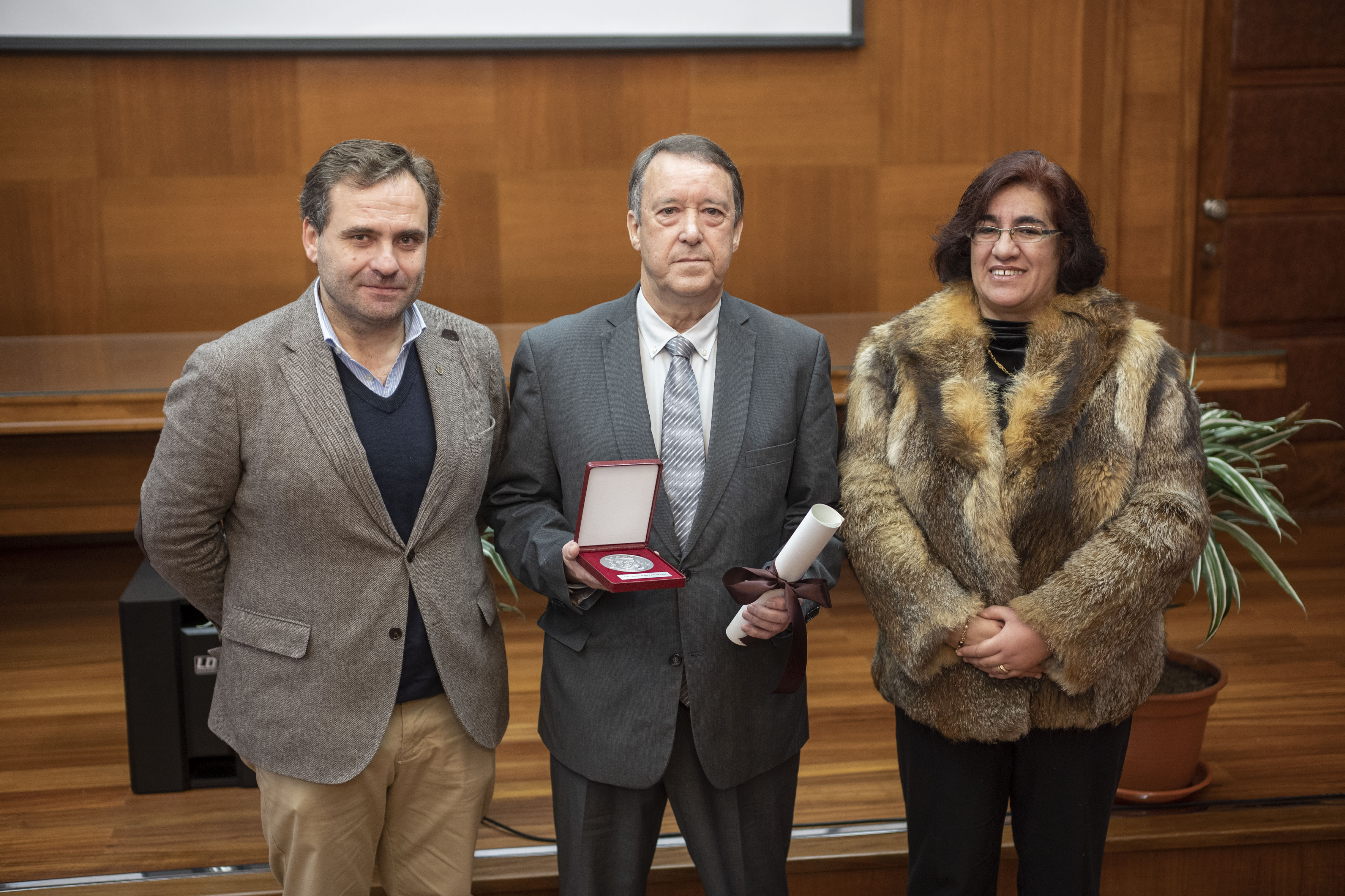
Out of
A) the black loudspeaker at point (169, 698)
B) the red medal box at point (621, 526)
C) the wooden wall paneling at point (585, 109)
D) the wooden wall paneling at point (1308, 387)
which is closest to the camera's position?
the red medal box at point (621, 526)

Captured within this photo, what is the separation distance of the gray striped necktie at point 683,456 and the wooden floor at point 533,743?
2.97 feet

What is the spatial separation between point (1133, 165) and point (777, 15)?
1415 millimetres

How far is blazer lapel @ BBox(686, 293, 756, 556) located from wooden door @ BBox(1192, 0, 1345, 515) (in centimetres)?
306

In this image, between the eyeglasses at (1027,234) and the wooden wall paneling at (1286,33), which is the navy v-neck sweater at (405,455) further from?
the wooden wall paneling at (1286,33)

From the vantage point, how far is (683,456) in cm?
171

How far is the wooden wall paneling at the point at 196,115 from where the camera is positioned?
3.75 m

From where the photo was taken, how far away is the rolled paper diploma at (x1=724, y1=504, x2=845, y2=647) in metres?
1.52

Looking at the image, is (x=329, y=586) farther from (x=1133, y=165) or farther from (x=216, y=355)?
(x=1133, y=165)

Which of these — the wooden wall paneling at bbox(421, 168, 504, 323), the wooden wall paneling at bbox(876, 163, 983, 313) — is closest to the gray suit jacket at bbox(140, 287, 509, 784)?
the wooden wall paneling at bbox(421, 168, 504, 323)

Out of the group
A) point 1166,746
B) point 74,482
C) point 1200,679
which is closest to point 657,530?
point 1166,746

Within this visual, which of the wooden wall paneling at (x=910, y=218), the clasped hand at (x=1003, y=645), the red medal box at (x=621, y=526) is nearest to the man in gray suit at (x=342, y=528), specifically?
the red medal box at (x=621, y=526)

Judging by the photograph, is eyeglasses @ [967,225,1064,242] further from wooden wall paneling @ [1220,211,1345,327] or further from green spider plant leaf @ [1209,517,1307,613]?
wooden wall paneling @ [1220,211,1345,327]

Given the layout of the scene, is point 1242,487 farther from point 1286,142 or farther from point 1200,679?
point 1286,142

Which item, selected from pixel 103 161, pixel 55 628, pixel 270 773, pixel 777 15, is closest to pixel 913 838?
pixel 270 773
